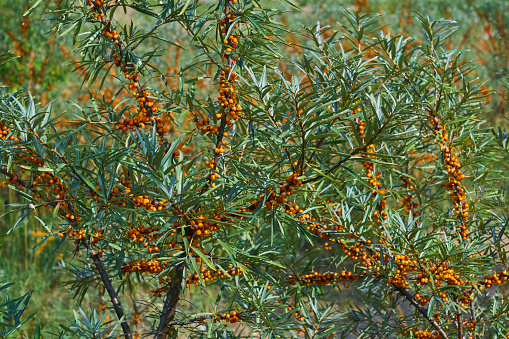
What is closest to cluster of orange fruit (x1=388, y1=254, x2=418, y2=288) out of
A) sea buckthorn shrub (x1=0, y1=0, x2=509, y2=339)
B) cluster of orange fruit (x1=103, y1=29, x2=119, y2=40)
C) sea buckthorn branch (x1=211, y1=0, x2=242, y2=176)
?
sea buckthorn shrub (x1=0, y1=0, x2=509, y2=339)

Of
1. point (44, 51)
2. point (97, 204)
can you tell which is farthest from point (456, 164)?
point (44, 51)

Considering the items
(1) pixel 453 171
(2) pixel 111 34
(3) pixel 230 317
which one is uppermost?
(2) pixel 111 34

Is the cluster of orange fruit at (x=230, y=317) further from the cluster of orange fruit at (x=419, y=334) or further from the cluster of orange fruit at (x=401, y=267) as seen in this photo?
the cluster of orange fruit at (x=419, y=334)

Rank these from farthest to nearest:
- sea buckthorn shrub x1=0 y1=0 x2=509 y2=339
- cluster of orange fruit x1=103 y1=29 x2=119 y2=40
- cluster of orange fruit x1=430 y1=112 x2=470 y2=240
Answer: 1. cluster of orange fruit x1=430 y1=112 x2=470 y2=240
2. cluster of orange fruit x1=103 y1=29 x2=119 y2=40
3. sea buckthorn shrub x1=0 y1=0 x2=509 y2=339

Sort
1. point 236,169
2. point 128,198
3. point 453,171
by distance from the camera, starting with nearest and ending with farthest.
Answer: point 128,198 < point 236,169 < point 453,171

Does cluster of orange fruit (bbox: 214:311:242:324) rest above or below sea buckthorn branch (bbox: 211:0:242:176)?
below

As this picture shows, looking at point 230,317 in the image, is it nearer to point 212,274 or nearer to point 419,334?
point 212,274

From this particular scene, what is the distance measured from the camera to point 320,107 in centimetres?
72

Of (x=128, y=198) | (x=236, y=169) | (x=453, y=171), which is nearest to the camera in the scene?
(x=128, y=198)

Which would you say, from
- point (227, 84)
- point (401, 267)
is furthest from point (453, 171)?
point (227, 84)

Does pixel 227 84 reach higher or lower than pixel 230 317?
higher

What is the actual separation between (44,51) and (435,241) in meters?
4.17

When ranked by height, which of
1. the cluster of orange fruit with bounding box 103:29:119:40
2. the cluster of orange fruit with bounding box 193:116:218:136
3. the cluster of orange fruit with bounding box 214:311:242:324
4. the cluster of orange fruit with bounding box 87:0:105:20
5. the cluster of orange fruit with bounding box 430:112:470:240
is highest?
the cluster of orange fruit with bounding box 87:0:105:20

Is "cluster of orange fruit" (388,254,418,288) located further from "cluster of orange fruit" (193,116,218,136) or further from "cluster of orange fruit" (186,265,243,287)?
"cluster of orange fruit" (193,116,218,136)
